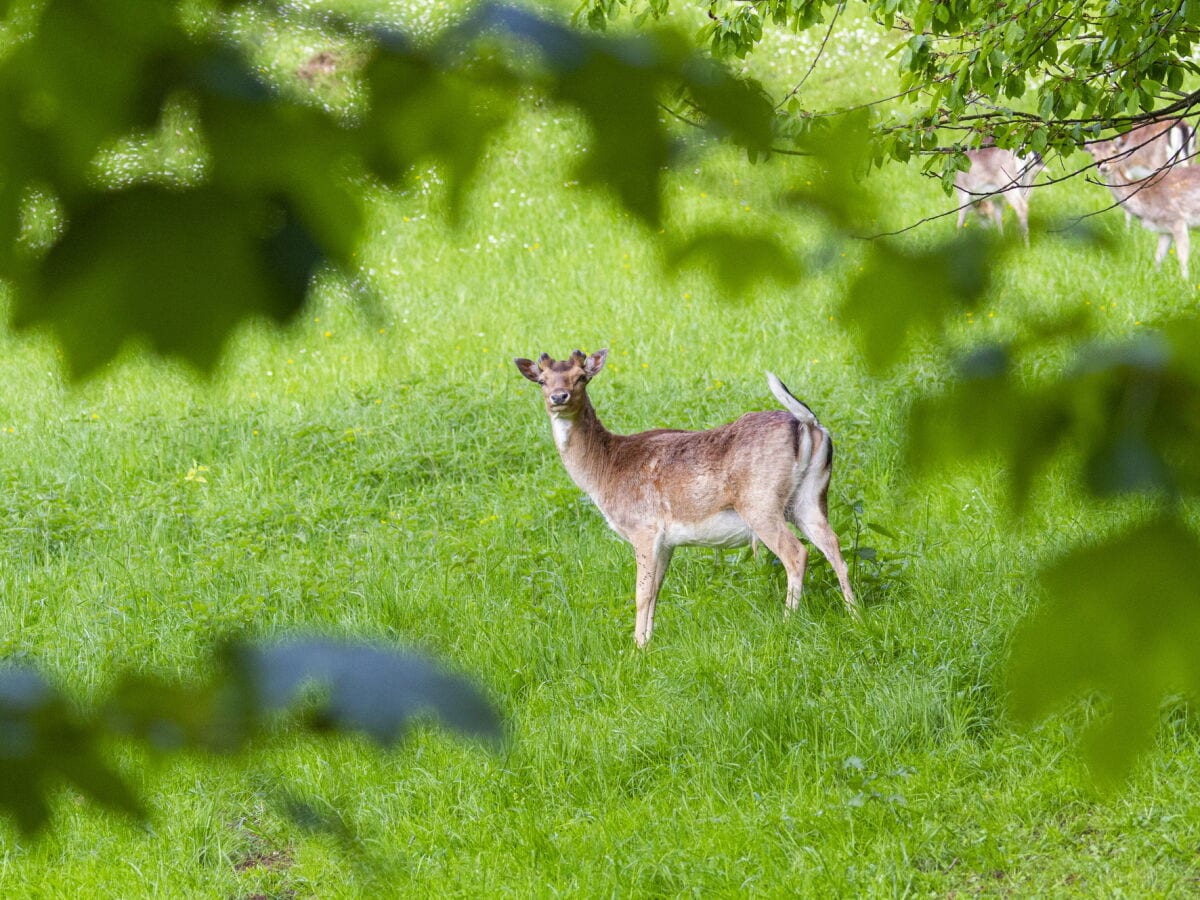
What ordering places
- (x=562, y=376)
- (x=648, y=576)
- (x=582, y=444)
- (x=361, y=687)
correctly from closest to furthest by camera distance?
(x=361, y=687)
(x=648, y=576)
(x=562, y=376)
(x=582, y=444)

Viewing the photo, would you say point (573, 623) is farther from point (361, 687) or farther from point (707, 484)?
point (361, 687)

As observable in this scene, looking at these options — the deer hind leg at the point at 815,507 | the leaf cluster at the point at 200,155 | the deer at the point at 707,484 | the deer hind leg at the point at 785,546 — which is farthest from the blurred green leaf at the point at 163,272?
the deer hind leg at the point at 815,507

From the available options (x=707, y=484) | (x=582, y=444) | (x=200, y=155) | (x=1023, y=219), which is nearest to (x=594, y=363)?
(x=582, y=444)

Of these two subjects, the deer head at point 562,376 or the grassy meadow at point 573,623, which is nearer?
the grassy meadow at point 573,623

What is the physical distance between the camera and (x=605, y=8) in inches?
51.9

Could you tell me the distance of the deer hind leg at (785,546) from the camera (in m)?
5.95

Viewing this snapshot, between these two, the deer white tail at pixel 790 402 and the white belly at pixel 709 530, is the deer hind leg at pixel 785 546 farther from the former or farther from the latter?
the deer white tail at pixel 790 402

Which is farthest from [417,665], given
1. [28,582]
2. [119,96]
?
[28,582]

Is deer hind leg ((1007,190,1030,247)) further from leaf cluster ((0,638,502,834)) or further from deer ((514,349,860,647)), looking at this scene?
deer ((514,349,860,647))

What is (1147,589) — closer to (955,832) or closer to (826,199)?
(826,199)

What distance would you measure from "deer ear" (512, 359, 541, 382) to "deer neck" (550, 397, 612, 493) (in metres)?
0.20

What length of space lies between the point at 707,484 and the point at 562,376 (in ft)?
2.68

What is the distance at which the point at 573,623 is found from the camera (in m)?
5.95

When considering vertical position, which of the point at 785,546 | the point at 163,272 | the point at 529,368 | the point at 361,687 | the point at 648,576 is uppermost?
the point at 163,272
